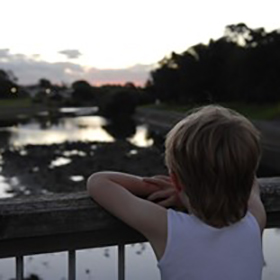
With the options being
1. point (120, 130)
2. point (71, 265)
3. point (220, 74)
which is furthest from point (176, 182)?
point (220, 74)

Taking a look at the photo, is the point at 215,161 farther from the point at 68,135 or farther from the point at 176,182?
the point at 68,135

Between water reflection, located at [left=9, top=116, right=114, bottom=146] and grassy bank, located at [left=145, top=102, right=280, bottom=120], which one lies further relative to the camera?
grassy bank, located at [left=145, top=102, right=280, bottom=120]

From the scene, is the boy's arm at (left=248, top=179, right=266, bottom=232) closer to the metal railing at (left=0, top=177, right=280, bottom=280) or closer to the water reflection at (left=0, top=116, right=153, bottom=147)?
the metal railing at (left=0, top=177, right=280, bottom=280)

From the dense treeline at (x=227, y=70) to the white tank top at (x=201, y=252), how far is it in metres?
47.3

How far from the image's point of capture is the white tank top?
154 cm

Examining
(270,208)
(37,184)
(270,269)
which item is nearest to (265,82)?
(37,184)

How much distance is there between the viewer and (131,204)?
1.60 meters

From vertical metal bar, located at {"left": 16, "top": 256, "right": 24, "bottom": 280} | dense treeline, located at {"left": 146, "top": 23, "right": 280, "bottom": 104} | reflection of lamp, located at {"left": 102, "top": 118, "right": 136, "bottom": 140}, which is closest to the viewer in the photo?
vertical metal bar, located at {"left": 16, "top": 256, "right": 24, "bottom": 280}

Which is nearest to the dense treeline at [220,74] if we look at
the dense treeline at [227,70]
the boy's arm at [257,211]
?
the dense treeline at [227,70]

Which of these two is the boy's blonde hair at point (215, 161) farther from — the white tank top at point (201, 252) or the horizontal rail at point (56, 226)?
the horizontal rail at point (56, 226)

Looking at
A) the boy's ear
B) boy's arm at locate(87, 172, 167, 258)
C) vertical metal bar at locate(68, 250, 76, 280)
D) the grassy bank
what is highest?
the boy's ear

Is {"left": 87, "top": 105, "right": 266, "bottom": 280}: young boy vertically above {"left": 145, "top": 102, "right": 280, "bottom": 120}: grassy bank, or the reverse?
{"left": 87, "top": 105, "right": 266, "bottom": 280}: young boy

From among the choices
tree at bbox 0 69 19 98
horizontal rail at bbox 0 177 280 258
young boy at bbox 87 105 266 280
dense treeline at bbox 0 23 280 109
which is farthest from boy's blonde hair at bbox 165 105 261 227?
tree at bbox 0 69 19 98

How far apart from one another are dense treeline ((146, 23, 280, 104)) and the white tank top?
4726 centimetres
